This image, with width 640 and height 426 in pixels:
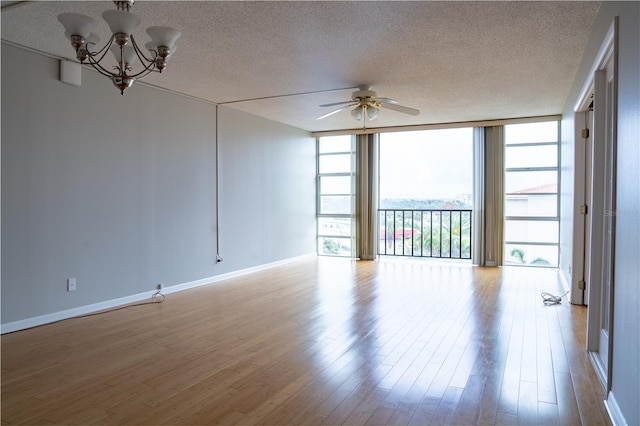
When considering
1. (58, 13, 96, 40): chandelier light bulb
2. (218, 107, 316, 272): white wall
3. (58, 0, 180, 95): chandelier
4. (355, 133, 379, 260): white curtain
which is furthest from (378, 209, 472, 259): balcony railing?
(58, 13, 96, 40): chandelier light bulb

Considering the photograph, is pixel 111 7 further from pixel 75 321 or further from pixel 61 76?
pixel 75 321

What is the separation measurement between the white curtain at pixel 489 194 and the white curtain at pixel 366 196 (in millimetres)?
1812

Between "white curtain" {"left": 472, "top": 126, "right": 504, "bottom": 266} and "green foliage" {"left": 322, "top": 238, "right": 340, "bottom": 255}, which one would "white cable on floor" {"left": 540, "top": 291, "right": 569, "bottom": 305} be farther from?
"green foliage" {"left": 322, "top": 238, "right": 340, "bottom": 255}

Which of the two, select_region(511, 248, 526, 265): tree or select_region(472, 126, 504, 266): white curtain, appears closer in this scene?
select_region(472, 126, 504, 266): white curtain

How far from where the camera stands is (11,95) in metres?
3.74

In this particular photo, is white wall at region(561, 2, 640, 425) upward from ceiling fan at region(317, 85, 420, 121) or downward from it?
downward

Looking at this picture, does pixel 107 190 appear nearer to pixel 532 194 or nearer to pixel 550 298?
pixel 550 298

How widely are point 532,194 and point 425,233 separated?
6.45 ft

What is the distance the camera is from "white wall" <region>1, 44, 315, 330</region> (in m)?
3.82

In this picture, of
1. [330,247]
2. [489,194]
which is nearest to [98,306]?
[330,247]

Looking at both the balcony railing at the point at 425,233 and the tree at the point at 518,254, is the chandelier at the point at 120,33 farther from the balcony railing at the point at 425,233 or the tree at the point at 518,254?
the tree at the point at 518,254

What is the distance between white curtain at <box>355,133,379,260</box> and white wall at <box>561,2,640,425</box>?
5.87 metres

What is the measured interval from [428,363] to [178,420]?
5.44 ft

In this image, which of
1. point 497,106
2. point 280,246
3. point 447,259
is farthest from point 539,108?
point 280,246
